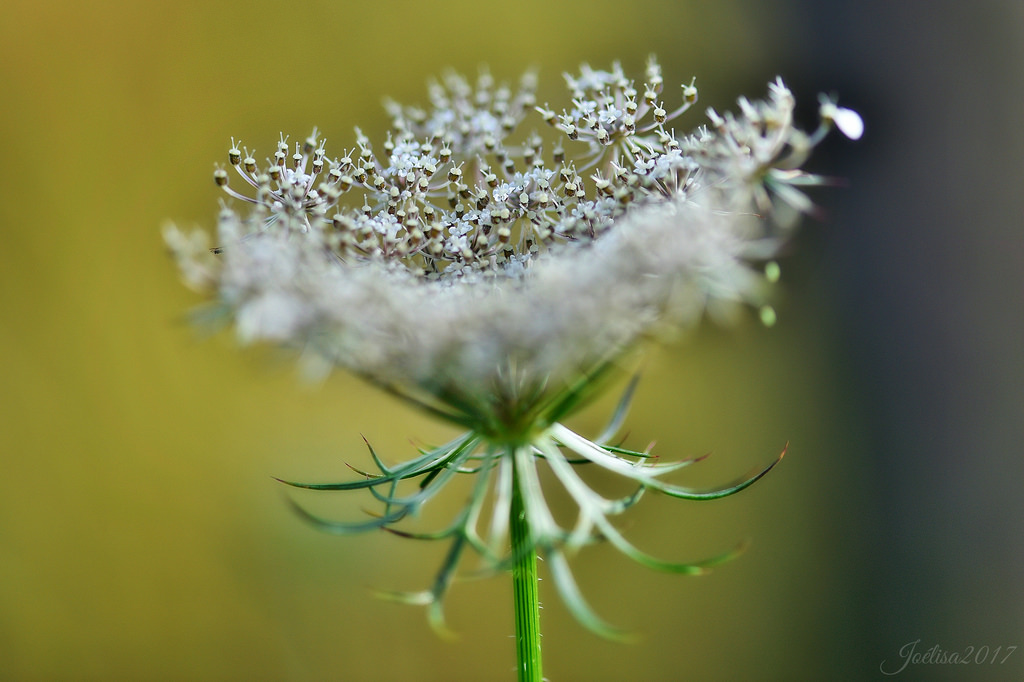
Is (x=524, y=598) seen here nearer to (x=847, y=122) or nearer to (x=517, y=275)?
(x=517, y=275)

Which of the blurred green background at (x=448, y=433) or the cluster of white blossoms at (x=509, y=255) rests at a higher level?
the blurred green background at (x=448, y=433)

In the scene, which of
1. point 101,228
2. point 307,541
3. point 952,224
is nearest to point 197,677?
point 307,541

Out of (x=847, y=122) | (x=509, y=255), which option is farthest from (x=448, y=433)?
(x=847, y=122)

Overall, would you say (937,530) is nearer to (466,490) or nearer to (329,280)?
(466,490)
